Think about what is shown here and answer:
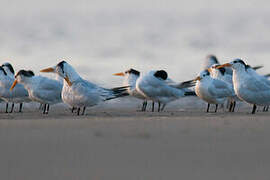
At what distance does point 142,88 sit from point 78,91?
3.13 m

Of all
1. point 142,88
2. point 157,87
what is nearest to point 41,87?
point 142,88

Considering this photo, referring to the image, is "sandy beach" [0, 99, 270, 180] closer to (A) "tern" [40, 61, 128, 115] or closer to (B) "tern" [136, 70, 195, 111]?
(A) "tern" [40, 61, 128, 115]

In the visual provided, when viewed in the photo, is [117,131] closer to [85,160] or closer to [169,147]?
[169,147]

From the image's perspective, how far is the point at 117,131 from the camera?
148 inches

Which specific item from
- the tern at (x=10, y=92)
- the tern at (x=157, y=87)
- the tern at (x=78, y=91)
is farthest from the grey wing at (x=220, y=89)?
the tern at (x=10, y=92)

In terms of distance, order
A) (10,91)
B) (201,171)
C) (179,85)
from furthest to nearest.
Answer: (179,85), (10,91), (201,171)

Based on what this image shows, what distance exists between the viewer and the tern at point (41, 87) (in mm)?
9375

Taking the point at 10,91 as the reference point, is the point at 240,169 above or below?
above

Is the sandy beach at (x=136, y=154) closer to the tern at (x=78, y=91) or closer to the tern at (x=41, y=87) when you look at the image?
the tern at (x=78, y=91)

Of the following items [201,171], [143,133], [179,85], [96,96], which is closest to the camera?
[201,171]

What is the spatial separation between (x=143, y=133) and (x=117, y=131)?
0.28 metres

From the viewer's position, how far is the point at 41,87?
9.41 meters

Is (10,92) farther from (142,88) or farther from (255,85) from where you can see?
(255,85)

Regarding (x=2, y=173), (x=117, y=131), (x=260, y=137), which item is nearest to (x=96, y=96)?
(x=117, y=131)
